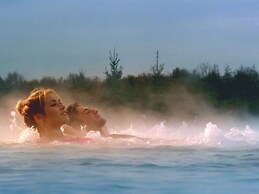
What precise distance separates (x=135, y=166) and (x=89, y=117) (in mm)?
A: 4614

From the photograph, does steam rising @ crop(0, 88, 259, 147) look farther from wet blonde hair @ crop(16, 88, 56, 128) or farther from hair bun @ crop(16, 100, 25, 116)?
wet blonde hair @ crop(16, 88, 56, 128)

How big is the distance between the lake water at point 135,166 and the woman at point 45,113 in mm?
364

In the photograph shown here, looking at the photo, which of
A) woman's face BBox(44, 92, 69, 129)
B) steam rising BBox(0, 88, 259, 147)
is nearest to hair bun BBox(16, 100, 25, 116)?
woman's face BBox(44, 92, 69, 129)

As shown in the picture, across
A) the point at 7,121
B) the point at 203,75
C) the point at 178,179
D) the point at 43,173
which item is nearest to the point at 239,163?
the point at 178,179

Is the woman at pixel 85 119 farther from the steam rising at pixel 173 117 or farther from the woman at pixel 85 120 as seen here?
the steam rising at pixel 173 117

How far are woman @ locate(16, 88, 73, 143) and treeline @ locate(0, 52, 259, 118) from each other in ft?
57.6

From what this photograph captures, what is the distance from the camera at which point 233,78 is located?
36031 mm

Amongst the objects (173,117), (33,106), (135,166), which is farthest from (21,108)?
(173,117)

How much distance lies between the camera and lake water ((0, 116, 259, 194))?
6578 millimetres

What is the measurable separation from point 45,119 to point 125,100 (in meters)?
20.8

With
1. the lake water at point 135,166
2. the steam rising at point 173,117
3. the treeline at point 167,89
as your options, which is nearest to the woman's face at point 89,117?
the lake water at point 135,166

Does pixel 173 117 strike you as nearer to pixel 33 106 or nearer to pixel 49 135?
pixel 49 135

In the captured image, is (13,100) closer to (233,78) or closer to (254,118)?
(254,118)

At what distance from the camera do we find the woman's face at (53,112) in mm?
11492
